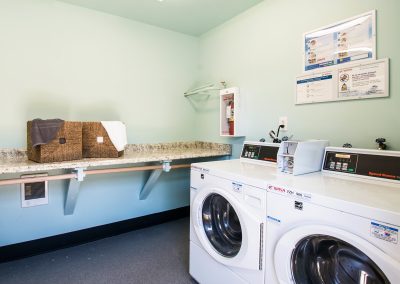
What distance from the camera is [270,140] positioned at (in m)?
2.18

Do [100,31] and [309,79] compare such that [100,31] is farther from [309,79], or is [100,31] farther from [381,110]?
[381,110]

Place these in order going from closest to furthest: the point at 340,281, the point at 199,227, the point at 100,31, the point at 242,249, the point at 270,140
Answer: the point at 340,281, the point at 242,249, the point at 199,227, the point at 270,140, the point at 100,31

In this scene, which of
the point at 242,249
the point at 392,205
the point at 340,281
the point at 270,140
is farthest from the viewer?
the point at 270,140

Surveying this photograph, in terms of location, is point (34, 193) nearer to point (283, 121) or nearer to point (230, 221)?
point (230, 221)

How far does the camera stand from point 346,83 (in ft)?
5.36

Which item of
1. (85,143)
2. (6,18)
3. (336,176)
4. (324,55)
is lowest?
(336,176)

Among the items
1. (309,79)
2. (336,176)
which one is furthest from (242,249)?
(309,79)

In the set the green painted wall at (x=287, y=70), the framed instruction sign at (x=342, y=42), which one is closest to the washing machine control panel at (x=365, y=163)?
the green painted wall at (x=287, y=70)

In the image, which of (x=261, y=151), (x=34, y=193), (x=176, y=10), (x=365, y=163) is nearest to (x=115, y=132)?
(x=34, y=193)

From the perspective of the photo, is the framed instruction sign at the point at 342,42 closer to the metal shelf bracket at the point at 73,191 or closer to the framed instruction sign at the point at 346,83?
the framed instruction sign at the point at 346,83

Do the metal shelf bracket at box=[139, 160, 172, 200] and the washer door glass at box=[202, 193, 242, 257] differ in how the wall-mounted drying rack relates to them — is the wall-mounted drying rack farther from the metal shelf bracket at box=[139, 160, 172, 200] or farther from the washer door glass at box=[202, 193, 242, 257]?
the washer door glass at box=[202, 193, 242, 257]

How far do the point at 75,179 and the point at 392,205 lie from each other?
207cm

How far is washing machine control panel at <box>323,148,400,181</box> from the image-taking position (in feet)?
4.13

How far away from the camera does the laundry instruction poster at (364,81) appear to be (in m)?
1.47
